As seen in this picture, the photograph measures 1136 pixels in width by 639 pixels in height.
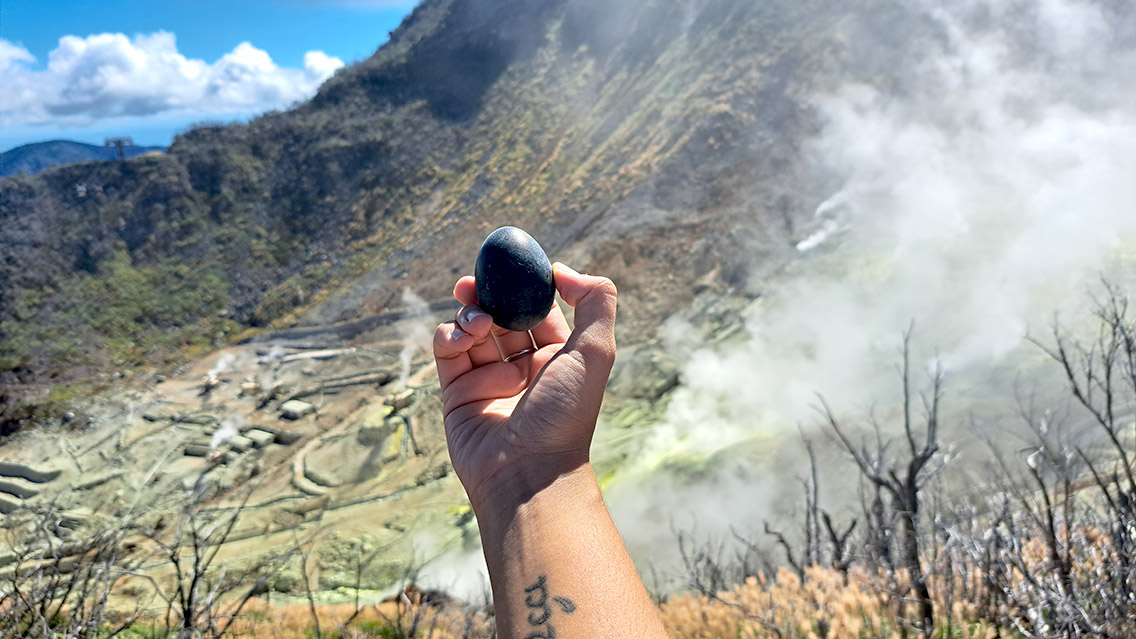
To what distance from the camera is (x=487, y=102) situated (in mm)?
39344

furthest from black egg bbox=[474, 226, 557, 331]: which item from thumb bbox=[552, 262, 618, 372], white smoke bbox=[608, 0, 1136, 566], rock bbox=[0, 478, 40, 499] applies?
rock bbox=[0, 478, 40, 499]

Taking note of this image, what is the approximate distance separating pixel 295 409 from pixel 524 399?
19072 millimetres

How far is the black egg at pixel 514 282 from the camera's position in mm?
3342

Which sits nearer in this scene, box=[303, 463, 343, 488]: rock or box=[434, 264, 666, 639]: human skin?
box=[434, 264, 666, 639]: human skin

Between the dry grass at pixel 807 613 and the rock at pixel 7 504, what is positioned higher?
the rock at pixel 7 504

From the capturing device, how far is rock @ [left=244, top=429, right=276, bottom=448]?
699 inches

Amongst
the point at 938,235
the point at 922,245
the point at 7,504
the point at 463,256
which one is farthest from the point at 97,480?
the point at 938,235

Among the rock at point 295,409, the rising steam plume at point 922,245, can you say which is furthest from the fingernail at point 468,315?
the rock at point 295,409

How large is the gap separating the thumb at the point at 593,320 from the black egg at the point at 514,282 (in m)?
0.55

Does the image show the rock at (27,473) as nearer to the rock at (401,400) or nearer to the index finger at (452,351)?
the rock at (401,400)

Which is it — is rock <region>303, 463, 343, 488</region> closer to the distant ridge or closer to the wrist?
the wrist

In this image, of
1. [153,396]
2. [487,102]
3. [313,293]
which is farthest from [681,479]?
[487,102]

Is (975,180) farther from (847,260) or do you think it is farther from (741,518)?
(741,518)

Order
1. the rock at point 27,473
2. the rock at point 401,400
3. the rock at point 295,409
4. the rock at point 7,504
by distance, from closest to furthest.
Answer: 1. the rock at point 7,504
2. the rock at point 27,473
3. the rock at point 401,400
4. the rock at point 295,409
